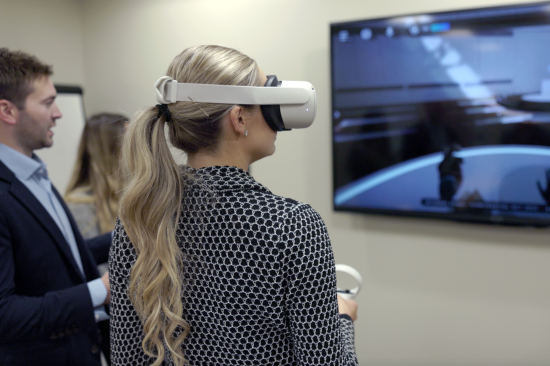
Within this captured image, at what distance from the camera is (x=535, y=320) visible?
203cm

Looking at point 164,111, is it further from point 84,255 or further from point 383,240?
point 383,240

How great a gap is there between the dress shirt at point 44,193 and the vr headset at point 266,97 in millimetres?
850

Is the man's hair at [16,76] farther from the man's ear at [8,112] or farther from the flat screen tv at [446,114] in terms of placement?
the flat screen tv at [446,114]

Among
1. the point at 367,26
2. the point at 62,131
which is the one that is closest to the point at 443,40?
the point at 367,26

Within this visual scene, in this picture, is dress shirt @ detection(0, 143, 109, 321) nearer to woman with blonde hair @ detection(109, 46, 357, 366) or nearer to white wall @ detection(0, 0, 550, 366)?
woman with blonde hair @ detection(109, 46, 357, 366)

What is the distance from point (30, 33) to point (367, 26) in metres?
2.20

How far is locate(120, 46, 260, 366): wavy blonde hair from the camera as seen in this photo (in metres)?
0.87

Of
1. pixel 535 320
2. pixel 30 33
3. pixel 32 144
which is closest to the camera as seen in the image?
pixel 32 144

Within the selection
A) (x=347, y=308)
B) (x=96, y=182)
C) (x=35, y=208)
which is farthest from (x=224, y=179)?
(x=96, y=182)

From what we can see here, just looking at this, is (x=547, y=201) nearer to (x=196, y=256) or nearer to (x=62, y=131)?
(x=196, y=256)

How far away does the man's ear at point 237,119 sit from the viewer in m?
0.87

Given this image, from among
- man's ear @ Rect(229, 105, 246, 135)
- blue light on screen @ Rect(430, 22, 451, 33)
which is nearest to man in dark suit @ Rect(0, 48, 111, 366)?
man's ear @ Rect(229, 105, 246, 135)

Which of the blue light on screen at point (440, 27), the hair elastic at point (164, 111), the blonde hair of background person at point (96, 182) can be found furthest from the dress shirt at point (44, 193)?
the blue light on screen at point (440, 27)

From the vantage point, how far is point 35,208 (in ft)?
4.65
